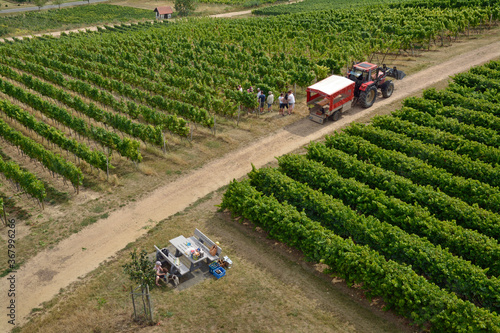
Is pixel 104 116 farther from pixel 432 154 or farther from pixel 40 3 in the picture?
pixel 40 3

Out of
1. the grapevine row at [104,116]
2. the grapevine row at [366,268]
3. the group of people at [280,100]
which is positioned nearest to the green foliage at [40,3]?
the grapevine row at [104,116]

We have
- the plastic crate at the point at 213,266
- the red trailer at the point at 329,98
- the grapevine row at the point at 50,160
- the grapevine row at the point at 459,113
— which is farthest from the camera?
the red trailer at the point at 329,98

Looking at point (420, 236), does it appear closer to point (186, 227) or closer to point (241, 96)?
point (186, 227)

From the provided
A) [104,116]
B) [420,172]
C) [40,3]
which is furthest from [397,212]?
[40,3]

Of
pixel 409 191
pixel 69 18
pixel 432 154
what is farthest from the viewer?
pixel 69 18

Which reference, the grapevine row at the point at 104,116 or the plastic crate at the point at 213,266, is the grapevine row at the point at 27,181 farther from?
the plastic crate at the point at 213,266

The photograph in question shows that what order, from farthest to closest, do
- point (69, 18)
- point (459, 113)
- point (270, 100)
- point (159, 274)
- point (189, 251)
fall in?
point (69, 18) → point (270, 100) → point (459, 113) → point (189, 251) → point (159, 274)

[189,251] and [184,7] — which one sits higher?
[184,7]
